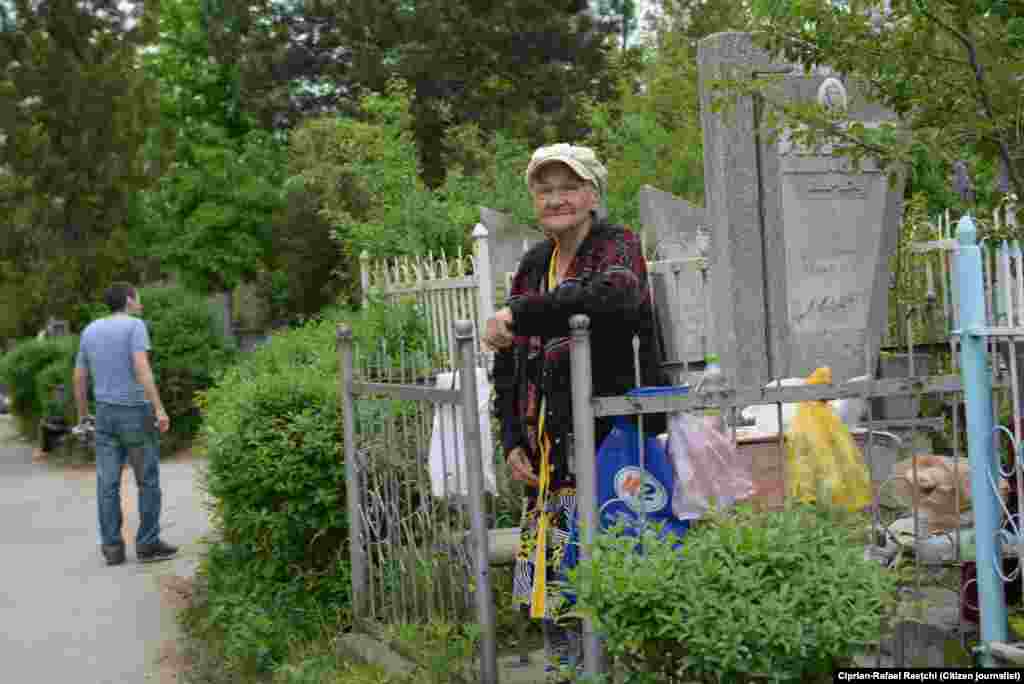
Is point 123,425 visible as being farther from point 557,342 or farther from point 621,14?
point 621,14

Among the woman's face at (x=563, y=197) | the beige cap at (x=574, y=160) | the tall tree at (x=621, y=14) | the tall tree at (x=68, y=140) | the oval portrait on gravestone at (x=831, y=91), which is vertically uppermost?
the tall tree at (x=621, y=14)

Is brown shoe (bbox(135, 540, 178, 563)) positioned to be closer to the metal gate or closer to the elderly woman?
the metal gate

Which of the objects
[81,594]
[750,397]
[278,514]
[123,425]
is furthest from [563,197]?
[123,425]

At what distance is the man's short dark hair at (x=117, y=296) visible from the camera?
30.1 feet

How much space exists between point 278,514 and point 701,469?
126 inches

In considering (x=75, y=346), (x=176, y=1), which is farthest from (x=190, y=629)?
(x=176, y=1)

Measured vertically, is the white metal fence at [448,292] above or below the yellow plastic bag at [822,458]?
above

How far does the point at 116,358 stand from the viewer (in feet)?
29.5

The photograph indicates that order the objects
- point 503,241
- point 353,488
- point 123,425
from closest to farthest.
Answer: point 353,488
point 123,425
point 503,241

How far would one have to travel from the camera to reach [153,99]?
21.5 metres

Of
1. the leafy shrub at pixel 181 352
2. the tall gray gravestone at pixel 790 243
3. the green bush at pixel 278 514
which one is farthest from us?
the leafy shrub at pixel 181 352

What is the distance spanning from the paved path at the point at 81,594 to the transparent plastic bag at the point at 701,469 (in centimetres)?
353

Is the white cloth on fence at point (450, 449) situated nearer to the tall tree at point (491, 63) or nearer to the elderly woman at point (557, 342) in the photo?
→ the elderly woman at point (557, 342)

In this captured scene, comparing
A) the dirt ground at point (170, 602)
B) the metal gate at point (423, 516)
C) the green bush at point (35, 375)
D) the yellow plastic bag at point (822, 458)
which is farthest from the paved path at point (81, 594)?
the green bush at point (35, 375)
